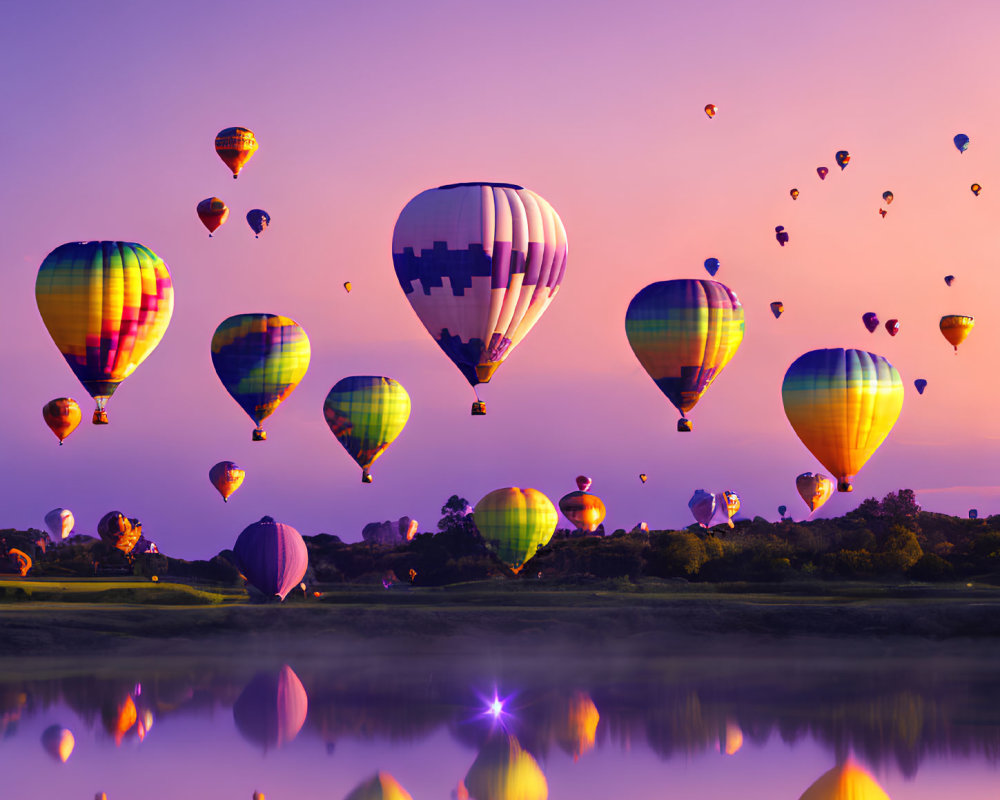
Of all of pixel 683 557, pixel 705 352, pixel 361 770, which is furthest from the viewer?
pixel 683 557

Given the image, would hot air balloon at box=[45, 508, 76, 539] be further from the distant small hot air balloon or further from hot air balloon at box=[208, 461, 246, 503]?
the distant small hot air balloon

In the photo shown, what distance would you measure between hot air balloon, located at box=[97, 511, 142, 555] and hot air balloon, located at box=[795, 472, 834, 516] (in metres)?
41.2

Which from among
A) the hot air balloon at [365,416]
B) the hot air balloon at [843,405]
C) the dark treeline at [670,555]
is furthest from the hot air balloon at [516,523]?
the hot air balloon at [843,405]

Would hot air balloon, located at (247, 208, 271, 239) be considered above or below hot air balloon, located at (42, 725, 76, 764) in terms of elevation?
above

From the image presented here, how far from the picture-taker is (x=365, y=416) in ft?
216

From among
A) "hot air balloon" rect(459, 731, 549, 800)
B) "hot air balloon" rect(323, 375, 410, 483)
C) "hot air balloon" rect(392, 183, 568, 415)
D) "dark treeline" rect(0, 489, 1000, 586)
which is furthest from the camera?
"dark treeline" rect(0, 489, 1000, 586)

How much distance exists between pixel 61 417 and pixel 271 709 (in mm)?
43747

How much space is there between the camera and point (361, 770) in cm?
2766

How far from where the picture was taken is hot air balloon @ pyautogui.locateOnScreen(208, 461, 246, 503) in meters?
78.9

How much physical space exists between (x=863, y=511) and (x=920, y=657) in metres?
53.7

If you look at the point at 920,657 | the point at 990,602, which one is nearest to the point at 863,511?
the point at 990,602

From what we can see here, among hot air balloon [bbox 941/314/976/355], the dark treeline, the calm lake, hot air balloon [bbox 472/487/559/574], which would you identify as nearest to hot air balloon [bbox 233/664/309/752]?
the calm lake

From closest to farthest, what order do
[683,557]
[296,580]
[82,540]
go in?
[296,580] → [683,557] → [82,540]

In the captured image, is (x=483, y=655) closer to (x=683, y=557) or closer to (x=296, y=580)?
(x=296, y=580)
